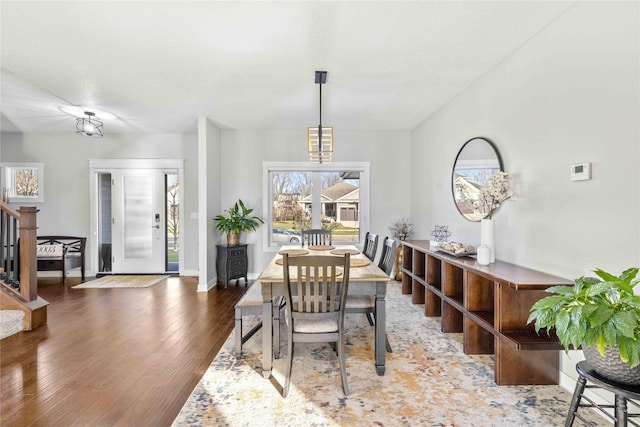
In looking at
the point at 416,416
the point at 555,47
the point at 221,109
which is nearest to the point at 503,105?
the point at 555,47

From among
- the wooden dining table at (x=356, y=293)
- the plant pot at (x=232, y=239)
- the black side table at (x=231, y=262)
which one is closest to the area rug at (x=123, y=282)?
the black side table at (x=231, y=262)

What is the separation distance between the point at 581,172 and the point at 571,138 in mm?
273

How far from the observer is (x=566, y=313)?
131 cm

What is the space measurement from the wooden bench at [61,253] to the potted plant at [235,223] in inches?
107

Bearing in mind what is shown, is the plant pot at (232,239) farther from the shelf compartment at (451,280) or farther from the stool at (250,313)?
the shelf compartment at (451,280)

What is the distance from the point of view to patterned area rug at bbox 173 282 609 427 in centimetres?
183

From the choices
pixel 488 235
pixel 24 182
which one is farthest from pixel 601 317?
pixel 24 182

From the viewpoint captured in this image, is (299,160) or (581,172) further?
(299,160)

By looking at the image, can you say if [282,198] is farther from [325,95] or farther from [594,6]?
[594,6]

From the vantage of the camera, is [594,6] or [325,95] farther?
[325,95]

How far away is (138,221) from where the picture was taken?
5727 mm

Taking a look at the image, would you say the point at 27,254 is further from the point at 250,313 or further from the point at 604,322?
the point at 604,322

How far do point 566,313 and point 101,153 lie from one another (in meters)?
6.98

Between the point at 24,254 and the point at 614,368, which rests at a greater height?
the point at 24,254
